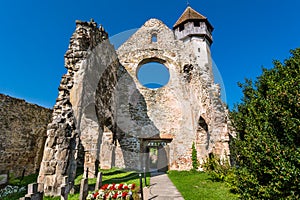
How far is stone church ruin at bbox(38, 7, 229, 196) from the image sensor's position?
6.41m

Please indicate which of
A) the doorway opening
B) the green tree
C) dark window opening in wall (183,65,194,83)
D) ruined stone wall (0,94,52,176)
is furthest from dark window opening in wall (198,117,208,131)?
ruined stone wall (0,94,52,176)

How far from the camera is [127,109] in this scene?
13.8 m

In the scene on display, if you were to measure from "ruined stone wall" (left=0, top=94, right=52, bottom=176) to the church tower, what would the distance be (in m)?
16.8

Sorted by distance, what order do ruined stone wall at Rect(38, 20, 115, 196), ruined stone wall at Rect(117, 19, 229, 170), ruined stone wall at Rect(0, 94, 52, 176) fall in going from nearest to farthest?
1. ruined stone wall at Rect(38, 20, 115, 196)
2. ruined stone wall at Rect(0, 94, 52, 176)
3. ruined stone wall at Rect(117, 19, 229, 170)

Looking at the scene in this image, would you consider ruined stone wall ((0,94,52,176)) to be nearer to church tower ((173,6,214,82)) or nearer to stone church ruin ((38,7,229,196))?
stone church ruin ((38,7,229,196))

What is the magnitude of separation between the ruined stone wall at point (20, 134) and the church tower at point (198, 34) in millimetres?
16793

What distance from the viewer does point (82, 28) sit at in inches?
330

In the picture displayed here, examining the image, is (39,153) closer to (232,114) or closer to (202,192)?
(202,192)

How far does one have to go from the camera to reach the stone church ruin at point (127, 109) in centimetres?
641

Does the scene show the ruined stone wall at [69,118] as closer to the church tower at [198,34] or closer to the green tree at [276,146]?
the green tree at [276,146]

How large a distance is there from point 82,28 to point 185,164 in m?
9.85

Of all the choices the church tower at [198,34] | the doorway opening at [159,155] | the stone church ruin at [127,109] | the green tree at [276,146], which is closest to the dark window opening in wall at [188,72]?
the stone church ruin at [127,109]

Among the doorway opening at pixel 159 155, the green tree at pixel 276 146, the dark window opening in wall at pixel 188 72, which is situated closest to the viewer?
the green tree at pixel 276 146

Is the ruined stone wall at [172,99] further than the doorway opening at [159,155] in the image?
No
